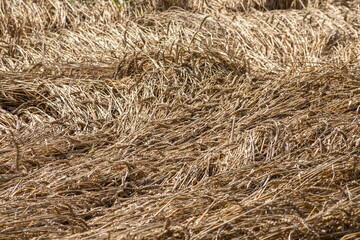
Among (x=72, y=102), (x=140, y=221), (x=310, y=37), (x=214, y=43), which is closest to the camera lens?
(x=140, y=221)

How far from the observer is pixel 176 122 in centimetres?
469

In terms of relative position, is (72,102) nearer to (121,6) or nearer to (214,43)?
(214,43)

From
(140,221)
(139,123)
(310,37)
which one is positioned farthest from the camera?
(310,37)

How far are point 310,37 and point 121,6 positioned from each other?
218 centimetres

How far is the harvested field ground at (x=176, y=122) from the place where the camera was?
3137 mm

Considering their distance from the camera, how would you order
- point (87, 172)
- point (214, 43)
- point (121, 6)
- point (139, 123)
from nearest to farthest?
point (87, 172) < point (139, 123) < point (214, 43) < point (121, 6)

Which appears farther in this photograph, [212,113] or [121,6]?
[121,6]

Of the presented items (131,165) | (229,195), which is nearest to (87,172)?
(131,165)

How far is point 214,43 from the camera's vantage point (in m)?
6.18

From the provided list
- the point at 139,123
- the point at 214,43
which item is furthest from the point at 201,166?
the point at 214,43

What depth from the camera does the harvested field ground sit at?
3.14 meters

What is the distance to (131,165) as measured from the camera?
386cm

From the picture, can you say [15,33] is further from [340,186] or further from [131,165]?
[340,186]

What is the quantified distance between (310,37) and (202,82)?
1.88 meters
